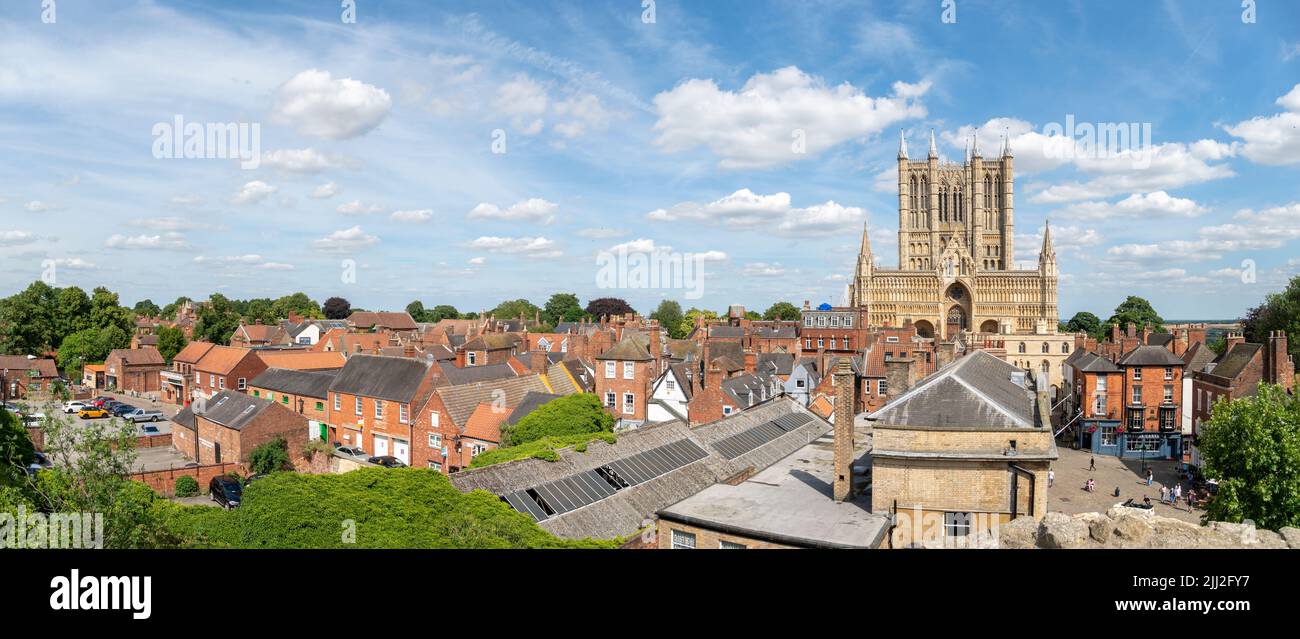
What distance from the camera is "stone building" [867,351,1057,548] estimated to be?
1928cm

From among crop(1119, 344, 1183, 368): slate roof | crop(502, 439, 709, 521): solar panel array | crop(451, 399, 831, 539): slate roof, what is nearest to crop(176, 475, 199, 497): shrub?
crop(451, 399, 831, 539): slate roof

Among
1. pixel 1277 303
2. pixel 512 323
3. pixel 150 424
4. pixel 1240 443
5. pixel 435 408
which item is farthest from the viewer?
pixel 512 323

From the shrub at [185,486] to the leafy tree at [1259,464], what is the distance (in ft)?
139

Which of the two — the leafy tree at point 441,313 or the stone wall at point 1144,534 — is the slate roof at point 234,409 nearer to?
the stone wall at point 1144,534

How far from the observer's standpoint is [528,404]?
3869 centimetres

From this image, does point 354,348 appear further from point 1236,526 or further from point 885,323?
point 885,323

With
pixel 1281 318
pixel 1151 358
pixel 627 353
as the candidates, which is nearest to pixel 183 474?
pixel 627 353

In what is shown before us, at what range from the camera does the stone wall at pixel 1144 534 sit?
27.1 ft

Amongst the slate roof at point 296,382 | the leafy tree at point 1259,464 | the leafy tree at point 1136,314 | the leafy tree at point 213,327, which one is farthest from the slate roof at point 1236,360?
the leafy tree at point 213,327

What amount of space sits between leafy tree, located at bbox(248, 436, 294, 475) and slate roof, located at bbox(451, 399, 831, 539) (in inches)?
832

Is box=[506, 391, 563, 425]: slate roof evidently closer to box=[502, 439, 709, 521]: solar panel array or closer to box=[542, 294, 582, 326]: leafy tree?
box=[502, 439, 709, 521]: solar panel array

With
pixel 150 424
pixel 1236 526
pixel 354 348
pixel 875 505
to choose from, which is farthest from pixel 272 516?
pixel 354 348

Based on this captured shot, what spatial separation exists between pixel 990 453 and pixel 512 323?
303 feet
